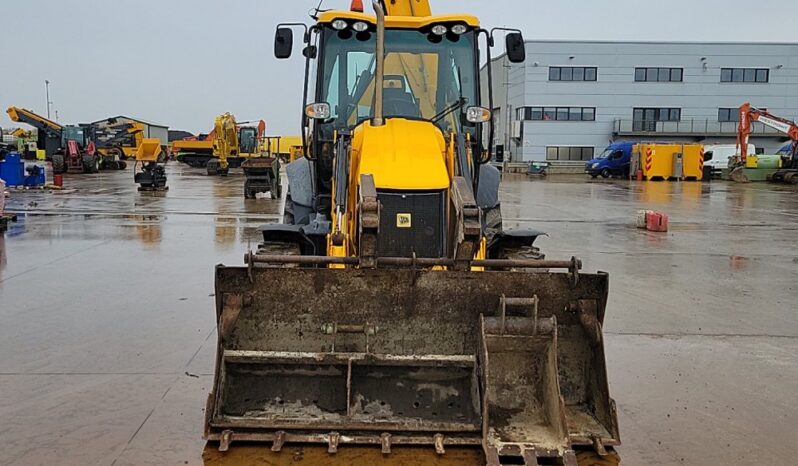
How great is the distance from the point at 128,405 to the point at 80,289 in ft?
12.6

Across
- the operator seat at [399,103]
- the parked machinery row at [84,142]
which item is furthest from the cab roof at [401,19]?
the parked machinery row at [84,142]

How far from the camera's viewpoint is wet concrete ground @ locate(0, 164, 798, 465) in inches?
161

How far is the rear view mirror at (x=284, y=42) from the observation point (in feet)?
19.5

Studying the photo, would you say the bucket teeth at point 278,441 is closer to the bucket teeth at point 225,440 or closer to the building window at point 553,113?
the bucket teeth at point 225,440

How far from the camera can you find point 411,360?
4.03 meters

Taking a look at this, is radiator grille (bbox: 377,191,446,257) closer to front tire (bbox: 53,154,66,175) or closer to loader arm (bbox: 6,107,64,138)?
front tire (bbox: 53,154,66,175)

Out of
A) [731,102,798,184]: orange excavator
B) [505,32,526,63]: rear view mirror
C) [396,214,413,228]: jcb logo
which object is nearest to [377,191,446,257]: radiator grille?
[396,214,413,228]: jcb logo

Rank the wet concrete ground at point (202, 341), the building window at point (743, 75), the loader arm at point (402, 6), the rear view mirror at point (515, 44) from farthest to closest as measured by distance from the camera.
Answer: the building window at point (743, 75) < the loader arm at point (402, 6) < the rear view mirror at point (515, 44) < the wet concrete ground at point (202, 341)

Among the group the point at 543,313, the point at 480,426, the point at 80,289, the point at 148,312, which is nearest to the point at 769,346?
Answer: the point at 543,313

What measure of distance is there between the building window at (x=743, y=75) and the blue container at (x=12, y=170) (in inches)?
1809

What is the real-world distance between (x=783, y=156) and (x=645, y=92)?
46.2ft

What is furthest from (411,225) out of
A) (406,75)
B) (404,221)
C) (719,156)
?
→ (719,156)

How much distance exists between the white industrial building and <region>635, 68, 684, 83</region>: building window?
0.23 ft

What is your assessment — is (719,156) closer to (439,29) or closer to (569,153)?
(569,153)
